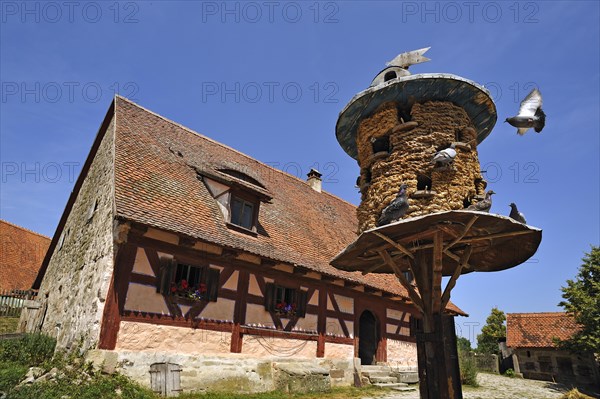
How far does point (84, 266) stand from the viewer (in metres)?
10.3

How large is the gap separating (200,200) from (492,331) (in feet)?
132

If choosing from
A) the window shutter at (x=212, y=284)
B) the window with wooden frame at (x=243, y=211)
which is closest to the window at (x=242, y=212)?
the window with wooden frame at (x=243, y=211)

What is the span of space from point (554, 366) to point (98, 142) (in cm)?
2665

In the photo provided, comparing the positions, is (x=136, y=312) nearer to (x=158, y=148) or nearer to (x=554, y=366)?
(x=158, y=148)

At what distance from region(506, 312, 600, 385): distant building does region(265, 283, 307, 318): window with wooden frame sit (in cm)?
1763

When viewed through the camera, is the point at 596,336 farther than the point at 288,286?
Yes

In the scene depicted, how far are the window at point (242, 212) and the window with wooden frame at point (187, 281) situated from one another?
68.1 inches

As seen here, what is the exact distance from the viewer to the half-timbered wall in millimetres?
8727

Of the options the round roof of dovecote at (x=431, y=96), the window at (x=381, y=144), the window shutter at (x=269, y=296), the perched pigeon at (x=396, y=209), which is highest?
the round roof of dovecote at (x=431, y=96)

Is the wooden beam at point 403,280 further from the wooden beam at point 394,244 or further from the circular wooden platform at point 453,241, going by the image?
the wooden beam at point 394,244

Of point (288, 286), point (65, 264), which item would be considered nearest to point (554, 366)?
point (288, 286)

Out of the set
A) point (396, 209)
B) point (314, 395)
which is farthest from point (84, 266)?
point (396, 209)

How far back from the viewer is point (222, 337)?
988cm

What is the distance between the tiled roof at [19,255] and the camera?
2073 cm
